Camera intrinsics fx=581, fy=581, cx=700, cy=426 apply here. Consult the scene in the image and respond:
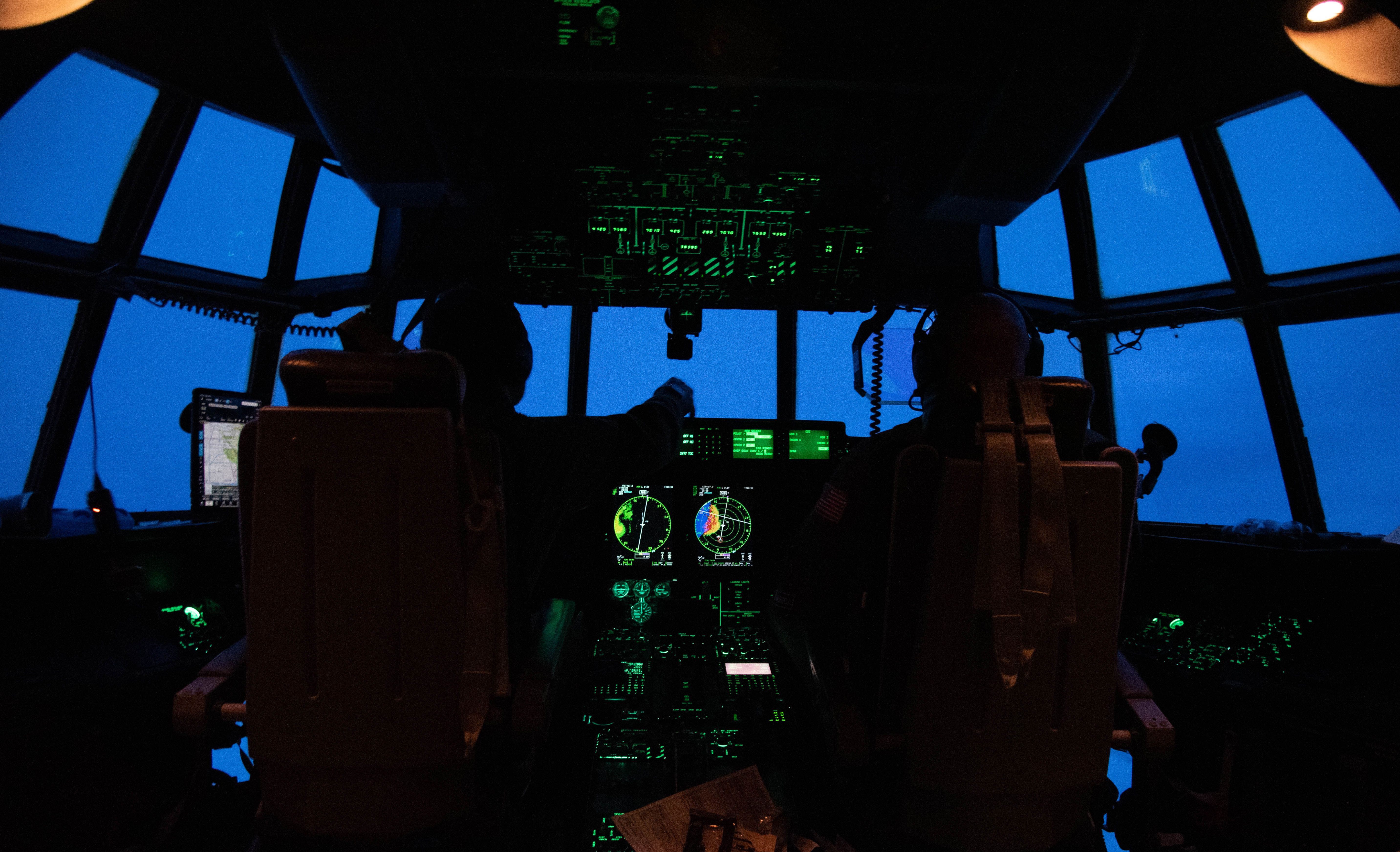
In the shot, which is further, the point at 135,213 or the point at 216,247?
the point at 216,247

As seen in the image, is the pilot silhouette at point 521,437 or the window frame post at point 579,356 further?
the window frame post at point 579,356

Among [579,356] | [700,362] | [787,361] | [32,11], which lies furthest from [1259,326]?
[32,11]

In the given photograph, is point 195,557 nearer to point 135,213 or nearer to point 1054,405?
point 135,213

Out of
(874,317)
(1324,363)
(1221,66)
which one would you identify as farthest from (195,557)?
(1324,363)

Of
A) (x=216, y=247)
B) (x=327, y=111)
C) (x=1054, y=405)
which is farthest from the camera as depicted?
(x=216, y=247)

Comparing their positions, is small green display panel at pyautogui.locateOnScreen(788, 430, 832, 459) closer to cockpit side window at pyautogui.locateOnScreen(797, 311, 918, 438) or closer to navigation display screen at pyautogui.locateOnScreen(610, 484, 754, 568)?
cockpit side window at pyautogui.locateOnScreen(797, 311, 918, 438)

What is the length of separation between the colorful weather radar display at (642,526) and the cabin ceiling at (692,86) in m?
0.73

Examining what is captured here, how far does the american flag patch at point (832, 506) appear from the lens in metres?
1.30

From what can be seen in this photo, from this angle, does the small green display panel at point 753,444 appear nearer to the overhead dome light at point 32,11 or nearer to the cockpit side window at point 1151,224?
the overhead dome light at point 32,11

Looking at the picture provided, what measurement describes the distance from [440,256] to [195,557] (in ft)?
4.24

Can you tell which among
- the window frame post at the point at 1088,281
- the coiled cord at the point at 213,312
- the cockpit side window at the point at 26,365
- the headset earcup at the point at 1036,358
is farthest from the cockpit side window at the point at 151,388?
the window frame post at the point at 1088,281

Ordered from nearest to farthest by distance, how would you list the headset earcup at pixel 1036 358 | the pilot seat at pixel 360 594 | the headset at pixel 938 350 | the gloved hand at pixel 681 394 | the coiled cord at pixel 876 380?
the pilot seat at pixel 360 594 → the headset at pixel 938 350 → the headset earcup at pixel 1036 358 → the gloved hand at pixel 681 394 → the coiled cord at pixel 876 380

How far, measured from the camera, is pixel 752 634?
72.4 inches

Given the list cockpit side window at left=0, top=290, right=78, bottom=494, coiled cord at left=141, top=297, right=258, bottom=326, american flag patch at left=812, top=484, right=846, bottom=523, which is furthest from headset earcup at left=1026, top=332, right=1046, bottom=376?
cockpit side window at left=0, top=290, right=78, bottom=494
